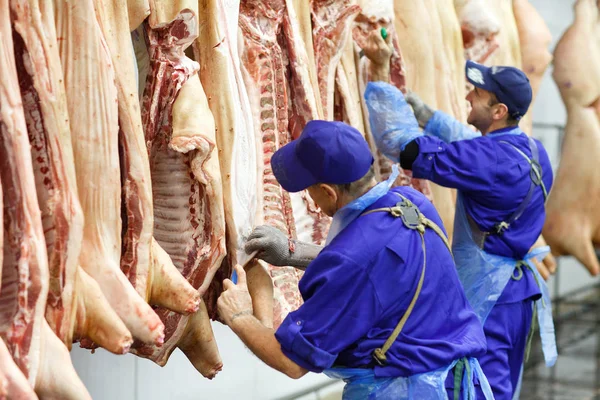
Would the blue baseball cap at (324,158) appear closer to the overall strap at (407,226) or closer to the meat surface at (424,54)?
the overall strap at (407,226)

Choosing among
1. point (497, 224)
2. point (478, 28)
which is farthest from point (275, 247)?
point (478, 28)

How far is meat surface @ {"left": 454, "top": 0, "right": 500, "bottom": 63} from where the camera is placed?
4.62 meters

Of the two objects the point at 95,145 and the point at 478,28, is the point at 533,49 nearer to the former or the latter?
the point at 478,28

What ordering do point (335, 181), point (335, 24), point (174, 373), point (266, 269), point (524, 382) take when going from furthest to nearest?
point (524, 382) → point (174, 373) → point (335, 24) → point (266, 269) → point (335, 181)

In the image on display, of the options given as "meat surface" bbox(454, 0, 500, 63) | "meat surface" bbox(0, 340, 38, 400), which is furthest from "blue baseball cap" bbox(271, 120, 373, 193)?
"meat surface" bbox(454, 0, 500, 63)

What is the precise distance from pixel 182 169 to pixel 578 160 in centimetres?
347

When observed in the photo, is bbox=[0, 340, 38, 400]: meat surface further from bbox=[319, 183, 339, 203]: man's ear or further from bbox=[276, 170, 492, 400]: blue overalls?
bbox=[319, 183, 339, 203]: man's ear

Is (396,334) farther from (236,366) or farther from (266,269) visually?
(236,366)

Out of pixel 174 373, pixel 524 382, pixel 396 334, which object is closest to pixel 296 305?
pixel 396 334

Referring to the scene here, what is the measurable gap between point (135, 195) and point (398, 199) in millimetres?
702

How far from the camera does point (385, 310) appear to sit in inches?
102

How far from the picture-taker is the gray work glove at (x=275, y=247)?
9.57 feet

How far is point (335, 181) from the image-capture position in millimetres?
2605

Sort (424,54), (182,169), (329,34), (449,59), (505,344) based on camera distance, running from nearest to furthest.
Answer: (182,169) → (329,34) → (505,344) → (424,54) → (449,59)
